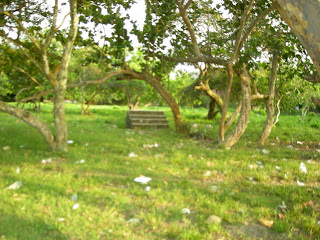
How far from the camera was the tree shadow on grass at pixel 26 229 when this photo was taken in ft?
9.23

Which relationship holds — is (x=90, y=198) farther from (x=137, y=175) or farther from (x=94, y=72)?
(x=94, y=72)

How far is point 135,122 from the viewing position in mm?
12383

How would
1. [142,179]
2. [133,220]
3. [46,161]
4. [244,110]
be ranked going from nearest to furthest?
[133,220], [142,179], [46,161], [244,110]

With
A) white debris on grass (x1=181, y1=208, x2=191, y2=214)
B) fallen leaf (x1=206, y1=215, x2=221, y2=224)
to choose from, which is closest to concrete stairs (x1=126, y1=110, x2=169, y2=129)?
white debris on grass (x1=181, y1=208, x2=191, y2=214)

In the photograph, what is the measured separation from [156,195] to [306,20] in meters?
2.84

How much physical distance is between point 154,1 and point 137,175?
539 centimetres

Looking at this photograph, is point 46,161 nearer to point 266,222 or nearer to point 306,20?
point 266,222

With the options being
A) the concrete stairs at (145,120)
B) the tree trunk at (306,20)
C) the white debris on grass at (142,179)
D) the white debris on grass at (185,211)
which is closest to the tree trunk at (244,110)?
the white debris on grass at (142,179)

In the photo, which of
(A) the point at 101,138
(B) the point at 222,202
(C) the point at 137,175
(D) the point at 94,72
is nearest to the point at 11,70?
(A) the point at 101,138

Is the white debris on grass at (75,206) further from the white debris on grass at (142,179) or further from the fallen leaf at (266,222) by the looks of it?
the fallen leaf at (266,222)

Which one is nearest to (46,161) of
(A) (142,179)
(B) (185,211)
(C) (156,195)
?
(A) (142,179)

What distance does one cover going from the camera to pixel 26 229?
2.94 meters

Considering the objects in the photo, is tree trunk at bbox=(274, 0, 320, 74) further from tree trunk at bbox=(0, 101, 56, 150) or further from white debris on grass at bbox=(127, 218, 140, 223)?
tree trunk at bbox=(0, 101, 56, 150)

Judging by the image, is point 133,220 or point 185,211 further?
point 185,211
